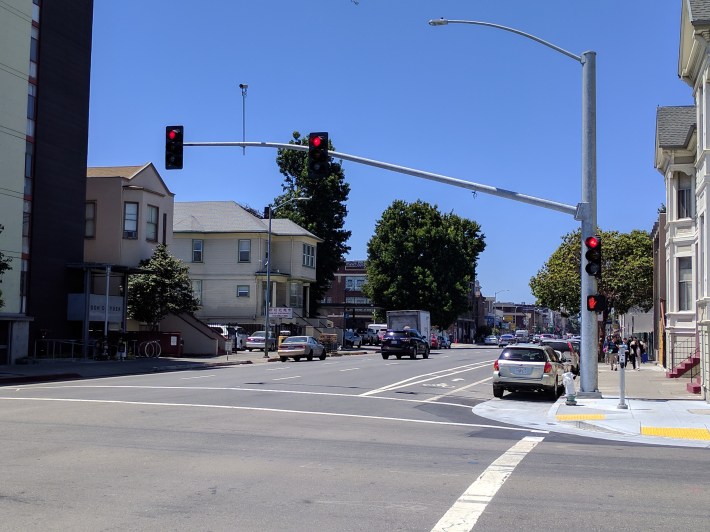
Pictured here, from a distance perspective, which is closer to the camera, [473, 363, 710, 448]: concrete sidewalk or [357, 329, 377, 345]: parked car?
[473, 363, 710, 448]: concrete sidewalk

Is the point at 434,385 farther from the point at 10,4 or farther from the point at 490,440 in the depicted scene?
the point at 10,4

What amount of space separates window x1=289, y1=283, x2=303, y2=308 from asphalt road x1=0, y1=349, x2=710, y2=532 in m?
46.7

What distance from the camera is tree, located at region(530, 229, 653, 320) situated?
176 feet

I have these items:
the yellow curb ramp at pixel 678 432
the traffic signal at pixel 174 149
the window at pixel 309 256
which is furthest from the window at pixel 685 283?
the window at pixel 309 256

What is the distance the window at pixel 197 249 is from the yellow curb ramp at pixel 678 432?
50705 mm

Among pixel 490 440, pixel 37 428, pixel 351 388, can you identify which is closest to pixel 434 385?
pixel 351 388

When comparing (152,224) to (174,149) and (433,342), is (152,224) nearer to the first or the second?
(174,149)

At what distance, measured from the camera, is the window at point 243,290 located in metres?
62.2

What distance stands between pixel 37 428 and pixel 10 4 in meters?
26.9

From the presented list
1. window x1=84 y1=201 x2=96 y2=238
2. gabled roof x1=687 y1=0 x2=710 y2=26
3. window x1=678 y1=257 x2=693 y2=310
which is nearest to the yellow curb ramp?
gabled roof x1=687 y1=0 x2=710 y2=26

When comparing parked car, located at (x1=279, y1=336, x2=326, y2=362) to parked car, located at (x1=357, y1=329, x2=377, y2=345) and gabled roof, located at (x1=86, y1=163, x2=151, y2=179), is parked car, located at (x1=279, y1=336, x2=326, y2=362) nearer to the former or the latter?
gabled roof, located at (x1=86, y1=163, x2=151, y2=179)

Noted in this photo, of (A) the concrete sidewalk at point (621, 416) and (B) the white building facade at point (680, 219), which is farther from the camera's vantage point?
(B) the white building facade at point (680, 219)

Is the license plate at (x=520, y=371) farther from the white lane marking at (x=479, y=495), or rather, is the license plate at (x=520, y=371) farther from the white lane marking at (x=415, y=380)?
the white lane marking at (x=479, y=495)

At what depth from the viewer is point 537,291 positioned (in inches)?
2419
